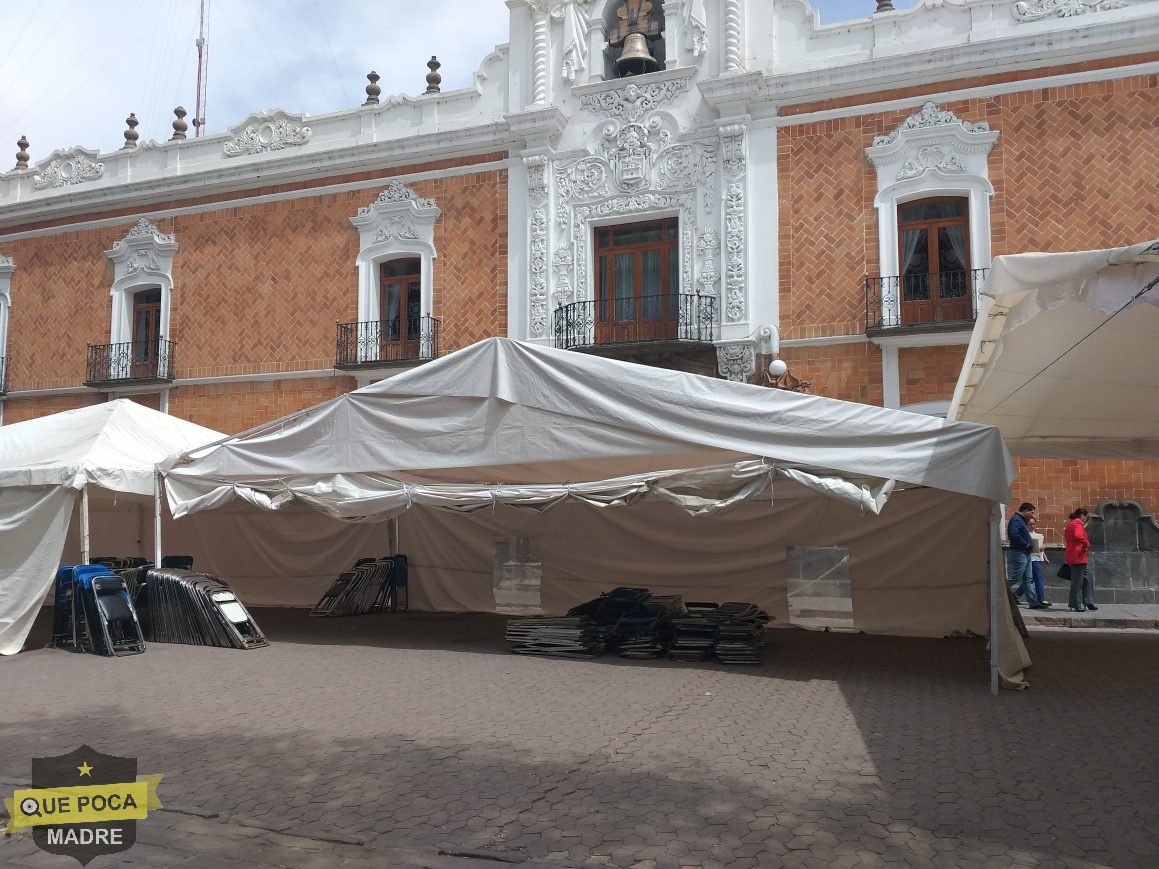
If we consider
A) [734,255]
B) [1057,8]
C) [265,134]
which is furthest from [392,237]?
[1057,8]

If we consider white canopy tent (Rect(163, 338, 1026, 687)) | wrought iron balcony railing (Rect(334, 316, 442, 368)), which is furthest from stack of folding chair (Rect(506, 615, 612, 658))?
wrought iron balcony railing (Rect(334, 316, 442, 368))

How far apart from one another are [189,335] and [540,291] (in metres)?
8.05

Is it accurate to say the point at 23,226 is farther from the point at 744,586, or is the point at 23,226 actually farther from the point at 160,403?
the point at 744,586

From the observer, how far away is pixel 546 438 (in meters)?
9.33

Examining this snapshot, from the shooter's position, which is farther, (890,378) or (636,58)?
(636,58)

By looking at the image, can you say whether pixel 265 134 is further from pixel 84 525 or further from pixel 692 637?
pixel 692 637

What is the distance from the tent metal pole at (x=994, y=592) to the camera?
7.67 metres

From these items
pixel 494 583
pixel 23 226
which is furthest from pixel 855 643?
pixel 23 226

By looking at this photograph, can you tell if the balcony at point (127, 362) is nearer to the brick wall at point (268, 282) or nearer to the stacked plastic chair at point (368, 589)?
the brick wall at point (268, 282)

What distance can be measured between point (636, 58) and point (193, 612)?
12.2m

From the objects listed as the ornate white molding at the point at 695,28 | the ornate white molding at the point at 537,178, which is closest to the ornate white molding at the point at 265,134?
the ornate white molding at the point at 537,178

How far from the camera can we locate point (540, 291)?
57.4 feet

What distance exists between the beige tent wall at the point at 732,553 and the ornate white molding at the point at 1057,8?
9.43 metres

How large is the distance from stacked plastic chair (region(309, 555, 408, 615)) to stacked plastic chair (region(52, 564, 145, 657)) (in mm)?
3172
